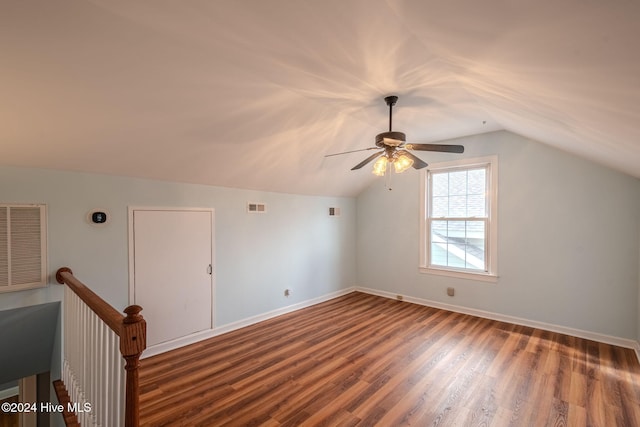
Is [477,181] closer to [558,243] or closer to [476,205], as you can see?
[476,205]

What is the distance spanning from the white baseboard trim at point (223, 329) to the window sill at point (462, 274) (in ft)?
5.92

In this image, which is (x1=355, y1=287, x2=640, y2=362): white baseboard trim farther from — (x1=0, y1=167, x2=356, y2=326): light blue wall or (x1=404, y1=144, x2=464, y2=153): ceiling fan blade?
(x1=404, y1=144, x2=464, y2=153): ceiling fan blade

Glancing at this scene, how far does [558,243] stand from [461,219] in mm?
1209

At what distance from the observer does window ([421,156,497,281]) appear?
424 cm

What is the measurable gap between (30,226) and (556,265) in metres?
5.77

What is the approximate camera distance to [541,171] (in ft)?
12.5

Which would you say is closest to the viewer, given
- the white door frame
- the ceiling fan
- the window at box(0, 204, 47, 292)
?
the window at box(0, 204, 47, 292)

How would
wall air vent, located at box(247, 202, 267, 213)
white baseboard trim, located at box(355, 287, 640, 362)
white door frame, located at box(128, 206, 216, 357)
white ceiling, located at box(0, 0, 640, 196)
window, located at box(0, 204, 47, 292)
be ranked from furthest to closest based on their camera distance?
wall air vent, located at box(247, 202, 267, 213) → white baseboard trim, located at box(355, 287, 640, 362) → white door frame, located at box(128, 206, 216, 357) → window, located at box(0, 204, 47, 292) → white ceiling, located at box(0, 0, 640, 196)

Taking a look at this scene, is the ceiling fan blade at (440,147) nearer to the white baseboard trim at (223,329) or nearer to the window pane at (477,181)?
the window pane at (477,181)

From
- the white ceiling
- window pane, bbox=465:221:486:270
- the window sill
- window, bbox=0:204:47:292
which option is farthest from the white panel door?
window pane, bbox=465:221:486:270

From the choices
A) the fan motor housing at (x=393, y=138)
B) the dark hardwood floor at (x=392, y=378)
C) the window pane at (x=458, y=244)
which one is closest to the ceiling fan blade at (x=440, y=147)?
the fan motor housing at (x=393, y=138)

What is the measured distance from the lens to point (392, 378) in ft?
8.87

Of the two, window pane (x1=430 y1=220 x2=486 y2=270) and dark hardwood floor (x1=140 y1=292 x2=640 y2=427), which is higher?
window pane (x1=430 y1=220 x2=486 y2=270)

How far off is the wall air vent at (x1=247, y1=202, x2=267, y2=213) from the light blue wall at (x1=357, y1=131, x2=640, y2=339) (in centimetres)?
274
